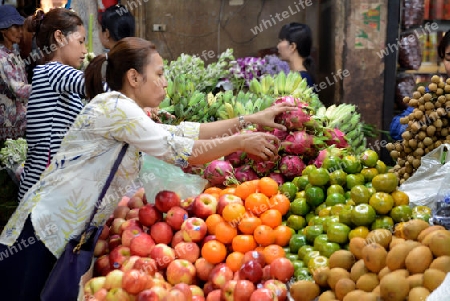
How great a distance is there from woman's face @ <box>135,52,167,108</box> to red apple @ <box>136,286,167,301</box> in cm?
83

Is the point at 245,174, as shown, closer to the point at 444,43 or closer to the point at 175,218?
the point at 175,218

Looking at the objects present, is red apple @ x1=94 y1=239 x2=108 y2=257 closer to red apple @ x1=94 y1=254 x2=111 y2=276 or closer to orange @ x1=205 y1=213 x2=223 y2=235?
red apple @ x1=94 y1=254 x2=111 y2=276

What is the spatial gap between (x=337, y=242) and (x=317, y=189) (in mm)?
393

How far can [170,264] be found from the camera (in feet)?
7.68

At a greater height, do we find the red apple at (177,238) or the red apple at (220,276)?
the red apple at (177,238)

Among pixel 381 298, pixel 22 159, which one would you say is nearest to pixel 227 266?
pixel 381 298

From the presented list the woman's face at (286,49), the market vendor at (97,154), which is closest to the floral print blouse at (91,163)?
the market vendor at (97,154)

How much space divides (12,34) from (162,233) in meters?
3.19

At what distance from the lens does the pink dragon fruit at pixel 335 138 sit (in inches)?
119

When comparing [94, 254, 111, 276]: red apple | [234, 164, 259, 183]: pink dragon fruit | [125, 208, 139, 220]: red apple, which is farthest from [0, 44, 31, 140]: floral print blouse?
[94, 254, 111, 276]: red apple

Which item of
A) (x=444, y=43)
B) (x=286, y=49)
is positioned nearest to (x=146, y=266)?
(x=444, y=43)

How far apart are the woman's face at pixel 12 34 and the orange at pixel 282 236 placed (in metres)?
3.45

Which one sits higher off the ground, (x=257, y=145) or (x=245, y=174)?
(x=257, y=145)

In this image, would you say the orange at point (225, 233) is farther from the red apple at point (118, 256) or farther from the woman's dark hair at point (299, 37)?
the woman's dark hair at point (299, 37)
